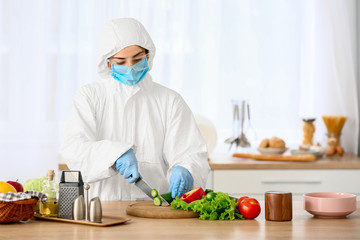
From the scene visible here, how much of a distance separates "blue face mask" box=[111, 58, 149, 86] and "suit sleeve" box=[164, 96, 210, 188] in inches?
8.2

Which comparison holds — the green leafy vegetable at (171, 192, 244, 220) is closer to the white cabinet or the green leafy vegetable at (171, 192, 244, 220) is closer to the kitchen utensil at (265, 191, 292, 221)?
the kitchen utensil at (265, 191, 292, 221)

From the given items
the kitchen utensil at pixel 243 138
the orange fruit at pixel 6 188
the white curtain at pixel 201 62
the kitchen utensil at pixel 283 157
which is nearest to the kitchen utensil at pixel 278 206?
the orange fruit at pixel 6 188

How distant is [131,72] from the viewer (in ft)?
8.08

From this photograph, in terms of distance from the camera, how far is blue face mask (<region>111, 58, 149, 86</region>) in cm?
247

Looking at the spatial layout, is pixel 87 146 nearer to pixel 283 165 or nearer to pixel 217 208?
pixel 217 208

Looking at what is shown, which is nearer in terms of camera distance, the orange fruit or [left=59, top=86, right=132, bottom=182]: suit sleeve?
the orange fruit

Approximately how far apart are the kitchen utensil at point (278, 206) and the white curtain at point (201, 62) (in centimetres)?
221

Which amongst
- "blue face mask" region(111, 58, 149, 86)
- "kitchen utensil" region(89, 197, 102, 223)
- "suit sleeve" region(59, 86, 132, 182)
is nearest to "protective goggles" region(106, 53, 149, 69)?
"blue face mask" region(111, 58, 149, 86)

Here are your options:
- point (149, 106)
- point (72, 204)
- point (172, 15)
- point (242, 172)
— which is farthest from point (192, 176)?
point (172, 15)

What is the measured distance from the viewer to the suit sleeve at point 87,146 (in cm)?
223

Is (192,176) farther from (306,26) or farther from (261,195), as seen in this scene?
(306,26)

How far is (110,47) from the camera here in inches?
98.8

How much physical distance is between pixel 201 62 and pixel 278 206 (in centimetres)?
231

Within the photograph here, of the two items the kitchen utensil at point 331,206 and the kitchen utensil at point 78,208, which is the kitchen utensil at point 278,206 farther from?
the kitchen utensil at point 78,208
